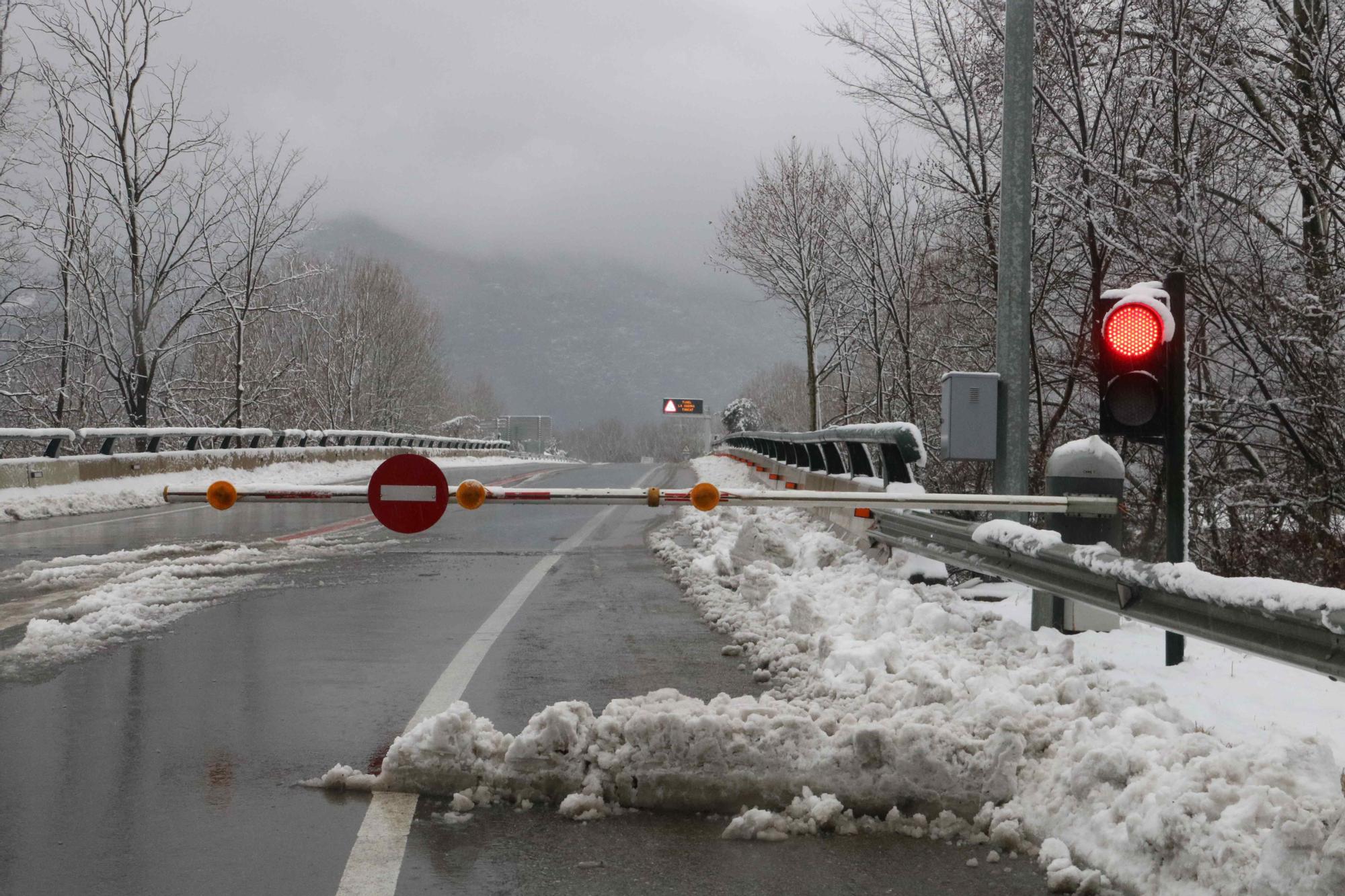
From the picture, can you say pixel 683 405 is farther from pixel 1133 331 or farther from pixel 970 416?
pixel 1133 331

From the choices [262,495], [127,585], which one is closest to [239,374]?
[127,585]

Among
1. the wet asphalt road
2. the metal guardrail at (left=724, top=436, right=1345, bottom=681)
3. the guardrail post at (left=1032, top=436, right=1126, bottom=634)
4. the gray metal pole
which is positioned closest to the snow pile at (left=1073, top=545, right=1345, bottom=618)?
the metal guardrail at (left=724, top=436, right=1345, bottom=681)

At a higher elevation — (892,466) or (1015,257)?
(1015,257)

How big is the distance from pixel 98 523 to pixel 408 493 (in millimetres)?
11632

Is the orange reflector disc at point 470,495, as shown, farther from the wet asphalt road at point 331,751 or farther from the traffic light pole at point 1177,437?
the traffic light pole at point 1177,437

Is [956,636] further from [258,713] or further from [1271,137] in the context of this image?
[1271,137]

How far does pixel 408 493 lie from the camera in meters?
7.32

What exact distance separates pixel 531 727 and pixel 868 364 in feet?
119

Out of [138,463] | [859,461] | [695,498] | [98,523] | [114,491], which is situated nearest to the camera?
[695,498]

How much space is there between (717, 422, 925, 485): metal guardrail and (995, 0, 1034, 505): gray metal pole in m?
0.87

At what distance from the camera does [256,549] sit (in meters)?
13.2

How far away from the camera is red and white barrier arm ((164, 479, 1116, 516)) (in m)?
6.81

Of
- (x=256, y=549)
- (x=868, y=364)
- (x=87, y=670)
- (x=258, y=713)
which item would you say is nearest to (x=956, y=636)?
(x=258, y=713)

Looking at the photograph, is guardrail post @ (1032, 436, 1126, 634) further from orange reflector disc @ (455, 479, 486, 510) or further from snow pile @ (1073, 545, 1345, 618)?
orange reflector disc @ (455, 479, 486, 510)
